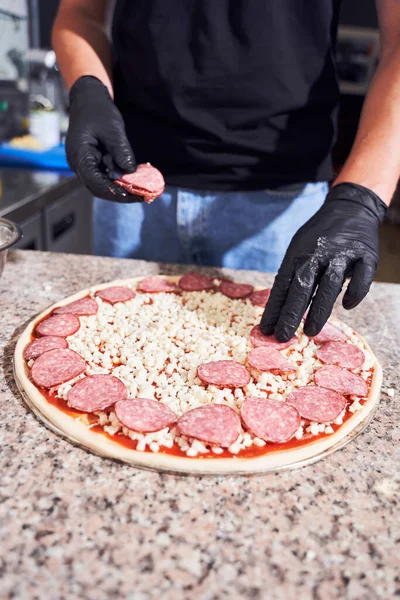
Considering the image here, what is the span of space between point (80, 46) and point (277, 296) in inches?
37.4

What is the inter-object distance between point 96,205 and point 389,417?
0.97 metres

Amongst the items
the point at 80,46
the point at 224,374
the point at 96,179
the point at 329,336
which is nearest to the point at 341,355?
the point at 329,336

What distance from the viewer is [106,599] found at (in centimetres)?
56

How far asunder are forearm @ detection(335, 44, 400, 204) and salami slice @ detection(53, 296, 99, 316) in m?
0.60

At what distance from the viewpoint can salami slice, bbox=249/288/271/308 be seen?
47.1 inches

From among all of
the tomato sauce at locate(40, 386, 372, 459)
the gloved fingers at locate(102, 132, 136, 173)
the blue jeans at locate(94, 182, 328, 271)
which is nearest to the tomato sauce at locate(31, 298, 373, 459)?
the tomato sauce at locate(40, 386, 372, 459)

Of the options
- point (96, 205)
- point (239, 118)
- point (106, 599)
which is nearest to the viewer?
point (106, 599)

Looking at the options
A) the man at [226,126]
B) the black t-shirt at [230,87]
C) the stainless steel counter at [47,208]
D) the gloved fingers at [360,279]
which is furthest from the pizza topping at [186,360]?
the stainless steel counter at [47,208]

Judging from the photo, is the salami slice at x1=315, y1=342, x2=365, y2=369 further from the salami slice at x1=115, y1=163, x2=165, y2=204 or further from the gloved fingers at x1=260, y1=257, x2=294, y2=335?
the salami slice at x1=115, y1=163, x2=165, y2=204

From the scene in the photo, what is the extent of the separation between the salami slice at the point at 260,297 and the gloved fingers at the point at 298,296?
209 millimetres

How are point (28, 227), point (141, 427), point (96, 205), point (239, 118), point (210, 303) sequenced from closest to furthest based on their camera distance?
point (141, 427) → point (210, 303) → point (239, 118) → point (96, 205) → point (28, 227)

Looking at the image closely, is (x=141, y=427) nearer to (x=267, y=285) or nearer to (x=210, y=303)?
(x=210, y=303)

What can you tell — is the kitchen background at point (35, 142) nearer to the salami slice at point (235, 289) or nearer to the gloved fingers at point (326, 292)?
the salami slice at point (235, 289)

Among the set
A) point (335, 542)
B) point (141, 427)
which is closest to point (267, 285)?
point (141, 427)
